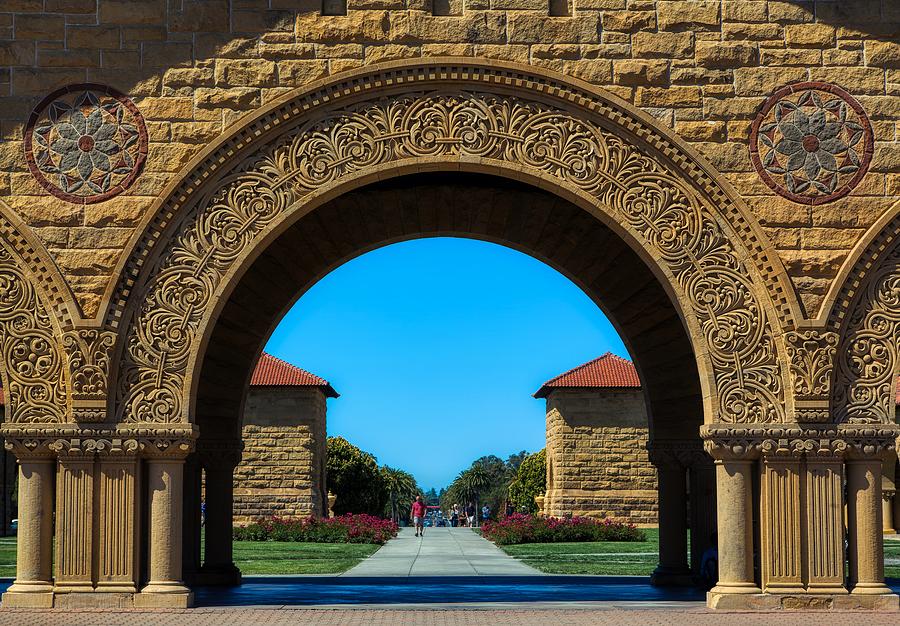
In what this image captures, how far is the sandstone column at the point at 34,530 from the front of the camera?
1305 centimetres

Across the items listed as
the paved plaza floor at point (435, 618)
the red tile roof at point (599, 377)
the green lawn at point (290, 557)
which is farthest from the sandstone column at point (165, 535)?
the red tile roof at point (599, 377)

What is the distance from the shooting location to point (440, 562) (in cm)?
2367

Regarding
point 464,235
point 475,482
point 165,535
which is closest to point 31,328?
point 165,535

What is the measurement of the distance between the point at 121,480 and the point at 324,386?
26.1 meters

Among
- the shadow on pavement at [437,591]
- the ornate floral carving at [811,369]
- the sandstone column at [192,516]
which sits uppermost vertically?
the ornate floral carving at [811,369]

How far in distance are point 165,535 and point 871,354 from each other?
7.58m

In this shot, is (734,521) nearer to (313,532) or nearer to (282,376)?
(313,532)

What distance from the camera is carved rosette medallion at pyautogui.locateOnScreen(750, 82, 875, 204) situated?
13.7m

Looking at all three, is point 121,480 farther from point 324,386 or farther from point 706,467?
point 324,386

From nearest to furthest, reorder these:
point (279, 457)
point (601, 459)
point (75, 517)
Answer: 1. point (75, 517)
2. point (279, 457)
3. point (601, 459)

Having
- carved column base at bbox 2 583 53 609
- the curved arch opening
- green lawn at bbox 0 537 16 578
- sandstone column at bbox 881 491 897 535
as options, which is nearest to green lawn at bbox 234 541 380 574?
green lawn at bbox 0 537 16 578

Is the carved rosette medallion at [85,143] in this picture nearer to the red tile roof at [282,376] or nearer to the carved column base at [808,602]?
the carved column base at [808,602]

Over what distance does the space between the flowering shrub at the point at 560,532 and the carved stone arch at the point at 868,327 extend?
20232 millimetres

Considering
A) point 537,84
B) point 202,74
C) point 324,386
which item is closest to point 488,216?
point 537,84
